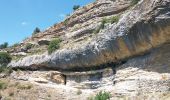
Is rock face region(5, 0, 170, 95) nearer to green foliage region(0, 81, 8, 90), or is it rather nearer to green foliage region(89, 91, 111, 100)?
green foliage region(89, 91, 111, 100)

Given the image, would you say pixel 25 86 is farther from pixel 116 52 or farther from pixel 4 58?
pixel 4 58

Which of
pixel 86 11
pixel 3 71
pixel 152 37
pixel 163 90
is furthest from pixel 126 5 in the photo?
pixel 3 71

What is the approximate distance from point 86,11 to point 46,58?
716 centimetres

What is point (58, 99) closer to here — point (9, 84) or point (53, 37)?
point (9, 84)

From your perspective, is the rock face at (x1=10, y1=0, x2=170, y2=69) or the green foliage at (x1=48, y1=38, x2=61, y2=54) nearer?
the rock face at (x1=10, y1=0, x2=170, y2=69)

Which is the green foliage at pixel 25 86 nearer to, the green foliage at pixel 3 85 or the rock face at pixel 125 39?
the green foliage at pixel 3 85

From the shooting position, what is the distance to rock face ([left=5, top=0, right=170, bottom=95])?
25.6 metres

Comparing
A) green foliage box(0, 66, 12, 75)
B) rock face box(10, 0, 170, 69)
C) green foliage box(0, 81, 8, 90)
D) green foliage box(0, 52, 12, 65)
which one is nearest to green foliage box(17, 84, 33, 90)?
green foliage box(0, 81, 8, 90)

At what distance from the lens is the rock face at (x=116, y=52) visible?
83.9 feet

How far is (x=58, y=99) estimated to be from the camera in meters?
30.1

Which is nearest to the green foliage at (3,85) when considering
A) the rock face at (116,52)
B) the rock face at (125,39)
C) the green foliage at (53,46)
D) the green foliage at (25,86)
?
the green foliage at (25,86)

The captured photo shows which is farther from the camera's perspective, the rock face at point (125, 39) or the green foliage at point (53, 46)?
the green foliage at point (53, 46)

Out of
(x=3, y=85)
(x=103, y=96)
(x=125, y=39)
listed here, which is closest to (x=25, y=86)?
(x=3, y=85)

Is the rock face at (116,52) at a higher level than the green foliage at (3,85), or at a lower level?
higher
